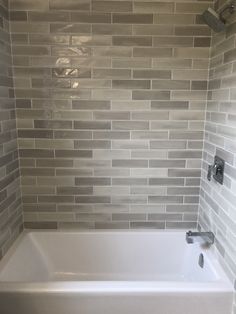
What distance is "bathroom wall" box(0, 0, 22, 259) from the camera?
1.58m

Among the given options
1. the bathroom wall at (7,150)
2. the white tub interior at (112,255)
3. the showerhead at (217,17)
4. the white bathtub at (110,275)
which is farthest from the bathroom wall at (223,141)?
the bathroom wall at (7,150)

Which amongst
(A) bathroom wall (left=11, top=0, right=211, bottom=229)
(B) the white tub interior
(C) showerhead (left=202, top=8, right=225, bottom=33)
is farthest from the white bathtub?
(C) showerhead (left=202, top=8, right=225, bottom=33)

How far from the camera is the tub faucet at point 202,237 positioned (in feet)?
5.42

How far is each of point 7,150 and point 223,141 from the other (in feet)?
4.32

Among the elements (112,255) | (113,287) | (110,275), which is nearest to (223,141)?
(113,287)

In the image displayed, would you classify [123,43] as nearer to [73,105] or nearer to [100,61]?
[100,61]

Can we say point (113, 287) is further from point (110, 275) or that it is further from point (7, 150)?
point (7, 150)

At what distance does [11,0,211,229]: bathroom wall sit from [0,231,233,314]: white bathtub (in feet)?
0.43

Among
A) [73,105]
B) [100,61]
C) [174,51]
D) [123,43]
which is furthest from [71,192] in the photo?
[174,51]

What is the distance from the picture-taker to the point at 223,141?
4.93 ft

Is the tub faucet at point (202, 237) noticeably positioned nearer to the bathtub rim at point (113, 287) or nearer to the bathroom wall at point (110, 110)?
the bathroom wall at point (110, 110)

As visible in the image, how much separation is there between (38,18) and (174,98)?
1028 mm

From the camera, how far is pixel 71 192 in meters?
1.91

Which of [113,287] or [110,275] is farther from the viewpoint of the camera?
[110,275]
